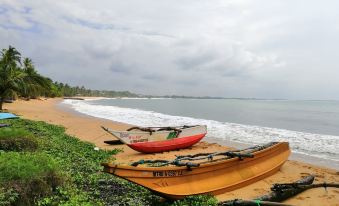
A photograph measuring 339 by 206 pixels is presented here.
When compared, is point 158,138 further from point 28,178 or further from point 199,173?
point 28,178

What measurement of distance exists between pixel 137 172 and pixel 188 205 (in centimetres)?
145

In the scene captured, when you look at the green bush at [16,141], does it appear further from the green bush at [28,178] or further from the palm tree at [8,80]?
the palm tree at [8,80]

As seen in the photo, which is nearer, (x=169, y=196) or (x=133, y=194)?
(x=169, y=196)

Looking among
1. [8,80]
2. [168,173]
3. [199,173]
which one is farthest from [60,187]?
[8,80]

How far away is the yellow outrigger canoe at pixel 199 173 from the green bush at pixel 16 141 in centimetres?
516

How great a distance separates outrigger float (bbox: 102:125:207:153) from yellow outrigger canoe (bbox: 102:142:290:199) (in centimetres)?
522

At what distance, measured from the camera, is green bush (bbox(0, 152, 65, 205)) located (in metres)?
6.34

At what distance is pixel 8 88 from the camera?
28141 mm

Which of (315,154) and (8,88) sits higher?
(8,88)

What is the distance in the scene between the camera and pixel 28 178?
6551mm

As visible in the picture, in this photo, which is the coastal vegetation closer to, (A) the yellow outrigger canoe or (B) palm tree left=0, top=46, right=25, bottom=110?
(A) the yellow outrigger canoe

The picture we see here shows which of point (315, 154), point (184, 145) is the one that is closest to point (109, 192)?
point (184, 145)

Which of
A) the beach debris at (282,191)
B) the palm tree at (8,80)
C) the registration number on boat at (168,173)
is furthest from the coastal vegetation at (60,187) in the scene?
the palm tree at (8,80)

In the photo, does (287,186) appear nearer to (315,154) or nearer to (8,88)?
(315,154)
